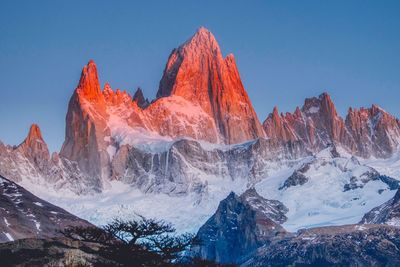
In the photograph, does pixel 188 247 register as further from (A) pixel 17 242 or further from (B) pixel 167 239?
(A) pixel 17 242

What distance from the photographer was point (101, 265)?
4025cm

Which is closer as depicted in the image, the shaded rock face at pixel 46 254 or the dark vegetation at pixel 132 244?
the shaded rock face at pixel 46 254

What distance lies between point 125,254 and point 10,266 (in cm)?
453

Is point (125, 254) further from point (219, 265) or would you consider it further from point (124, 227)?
point (219, 265)

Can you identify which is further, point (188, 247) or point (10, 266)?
point (188, 247)

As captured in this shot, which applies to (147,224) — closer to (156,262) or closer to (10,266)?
(156,262)

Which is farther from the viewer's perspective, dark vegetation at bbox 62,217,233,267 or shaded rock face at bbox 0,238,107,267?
dark vegetation at bbox 62,217,233,267

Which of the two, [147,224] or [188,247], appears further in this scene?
Result: [188,247]

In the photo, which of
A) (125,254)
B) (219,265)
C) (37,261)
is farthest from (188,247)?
(37,261)

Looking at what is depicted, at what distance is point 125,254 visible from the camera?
40906 millimetres

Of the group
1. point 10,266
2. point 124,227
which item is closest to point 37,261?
point 10,266

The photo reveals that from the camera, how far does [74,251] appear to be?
41.6 m

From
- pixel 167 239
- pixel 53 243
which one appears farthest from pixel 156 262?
pixel 53 243

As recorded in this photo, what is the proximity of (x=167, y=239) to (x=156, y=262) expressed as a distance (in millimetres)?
1029
